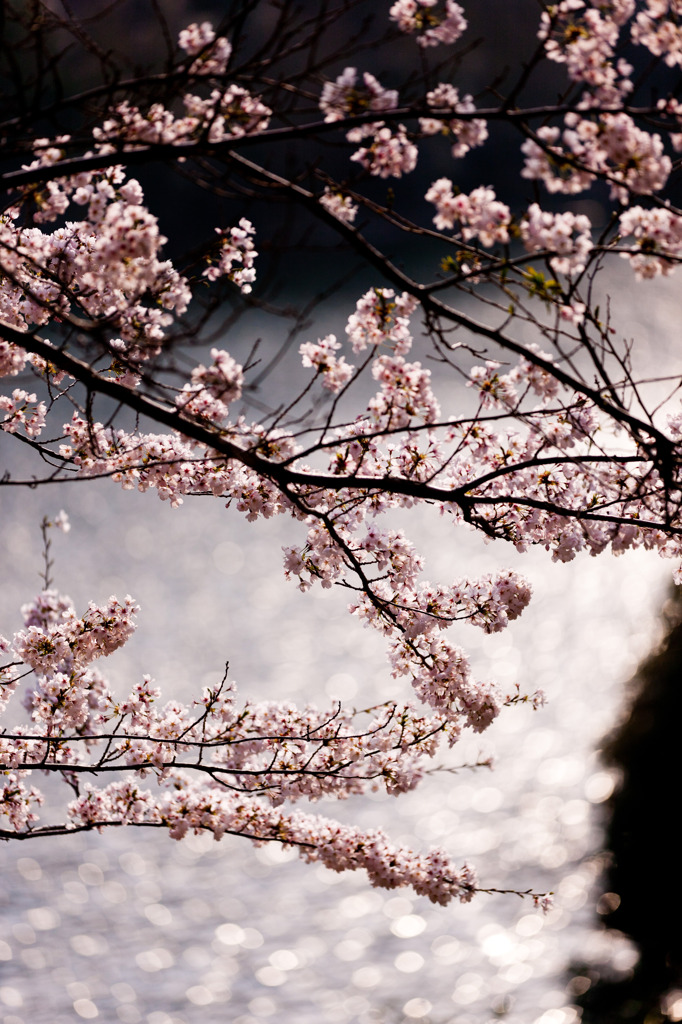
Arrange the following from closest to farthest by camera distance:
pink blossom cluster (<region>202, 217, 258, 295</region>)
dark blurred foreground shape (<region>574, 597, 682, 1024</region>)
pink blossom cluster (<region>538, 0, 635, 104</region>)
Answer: pink blossom cluster (<region>538, 0, 635, 104</region>)
pink blossom cluster (<region>202, 217, 258, 295</region>)
dark blurred foreground shape (<region>574, 597, 682, 1024</region>)

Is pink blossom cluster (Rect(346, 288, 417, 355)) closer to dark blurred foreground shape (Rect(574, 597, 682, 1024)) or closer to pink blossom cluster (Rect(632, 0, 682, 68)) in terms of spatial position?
pink blossom cluster (Rect(632, 0, 682, 68))

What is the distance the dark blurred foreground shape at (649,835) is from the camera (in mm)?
11758

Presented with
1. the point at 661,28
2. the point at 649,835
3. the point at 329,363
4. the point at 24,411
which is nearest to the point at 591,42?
the point at 661,28

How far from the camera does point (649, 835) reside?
1202cm

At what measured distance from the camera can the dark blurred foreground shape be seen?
11.8m

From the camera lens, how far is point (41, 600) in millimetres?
5668

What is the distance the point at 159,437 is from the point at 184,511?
115 feet

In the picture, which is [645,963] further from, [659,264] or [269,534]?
[269,534]

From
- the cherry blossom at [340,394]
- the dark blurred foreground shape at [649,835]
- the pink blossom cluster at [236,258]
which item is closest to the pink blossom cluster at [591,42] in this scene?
the cherry blossom at [340,394]

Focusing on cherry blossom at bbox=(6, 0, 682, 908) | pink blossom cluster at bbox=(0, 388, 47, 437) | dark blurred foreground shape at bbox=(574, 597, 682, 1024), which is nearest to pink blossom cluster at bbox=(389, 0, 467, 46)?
cherry blossom at bbox=(6, 0, 682, 908)

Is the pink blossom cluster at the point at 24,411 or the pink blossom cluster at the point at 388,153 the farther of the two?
the pink blossom cluster at the point at 24,411

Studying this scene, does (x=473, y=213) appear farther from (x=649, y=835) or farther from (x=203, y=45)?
(x=649, y=835)

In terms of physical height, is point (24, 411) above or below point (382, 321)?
above

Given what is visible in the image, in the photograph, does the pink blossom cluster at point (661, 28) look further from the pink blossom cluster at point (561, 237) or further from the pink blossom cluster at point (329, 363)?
the pink blossom cluster at point (329, 363)
